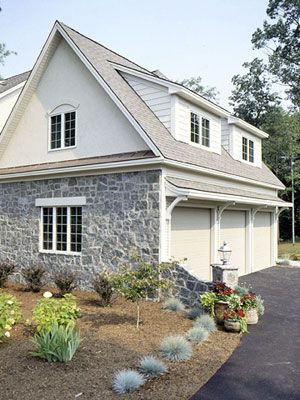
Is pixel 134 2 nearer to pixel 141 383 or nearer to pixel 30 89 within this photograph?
pixel 30 89

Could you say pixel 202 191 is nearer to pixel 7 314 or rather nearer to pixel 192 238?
pixel 192 238

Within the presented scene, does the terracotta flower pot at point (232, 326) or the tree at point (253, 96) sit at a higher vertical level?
the tree at point (253, 96)

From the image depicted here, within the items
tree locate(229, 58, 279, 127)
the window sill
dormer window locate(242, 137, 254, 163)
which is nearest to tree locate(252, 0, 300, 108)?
tree locate(229, 58, 279, 127)

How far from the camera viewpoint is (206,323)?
8.09 meters

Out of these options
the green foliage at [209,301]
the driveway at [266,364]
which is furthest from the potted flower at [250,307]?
the green foliage at [209,301]

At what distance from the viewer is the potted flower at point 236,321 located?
8.08 meters

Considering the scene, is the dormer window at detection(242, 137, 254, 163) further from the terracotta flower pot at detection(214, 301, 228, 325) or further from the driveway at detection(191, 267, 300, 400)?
the terracotta flower pot at detection(214, 301, 228, 325)

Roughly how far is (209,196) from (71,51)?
7088mm

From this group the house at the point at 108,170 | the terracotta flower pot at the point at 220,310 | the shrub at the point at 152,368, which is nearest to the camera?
the shrub at the point at 152,368

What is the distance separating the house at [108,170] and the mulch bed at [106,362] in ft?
8.29

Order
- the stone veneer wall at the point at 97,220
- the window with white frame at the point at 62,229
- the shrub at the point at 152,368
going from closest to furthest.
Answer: the shrub at the point at 152,368 < the stone veneer wall at the point at 97,220 < the window with white frame at the point at 62,229

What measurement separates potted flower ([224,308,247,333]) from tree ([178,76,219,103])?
3399 cm

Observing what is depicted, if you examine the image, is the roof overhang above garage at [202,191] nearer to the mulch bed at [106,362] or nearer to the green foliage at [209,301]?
the green foliage at [209,301]

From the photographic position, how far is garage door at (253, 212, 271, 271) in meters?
17.7
